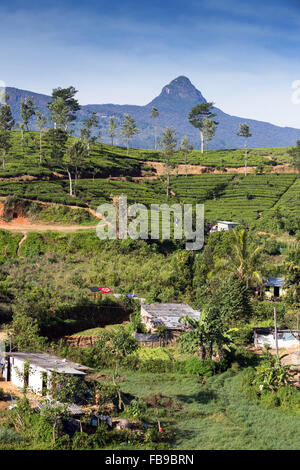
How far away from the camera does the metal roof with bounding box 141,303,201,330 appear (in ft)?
90.7

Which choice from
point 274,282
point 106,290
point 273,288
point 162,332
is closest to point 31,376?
point 162,332

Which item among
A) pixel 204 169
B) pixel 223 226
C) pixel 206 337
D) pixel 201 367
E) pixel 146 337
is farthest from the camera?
pixel 204 169

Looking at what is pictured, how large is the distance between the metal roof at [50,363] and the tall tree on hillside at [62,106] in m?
58.1

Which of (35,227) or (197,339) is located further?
(35,227)

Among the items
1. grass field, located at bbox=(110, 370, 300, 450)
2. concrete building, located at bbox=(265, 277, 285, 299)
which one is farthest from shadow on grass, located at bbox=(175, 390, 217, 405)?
concrete building, located at bbox=(265, 277, 285, 299)

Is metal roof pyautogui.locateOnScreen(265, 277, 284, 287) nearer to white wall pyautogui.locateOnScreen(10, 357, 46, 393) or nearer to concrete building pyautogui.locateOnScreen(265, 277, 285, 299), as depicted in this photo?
concrete building pyautogui.locateOnScreen(265, 277, 285, 299)

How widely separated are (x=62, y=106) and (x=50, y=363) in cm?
6065

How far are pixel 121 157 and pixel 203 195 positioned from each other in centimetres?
1925

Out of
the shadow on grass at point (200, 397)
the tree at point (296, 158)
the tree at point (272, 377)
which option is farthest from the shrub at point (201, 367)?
the tree at point (296, 158)

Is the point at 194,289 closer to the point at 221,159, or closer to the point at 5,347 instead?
the point at 5,347

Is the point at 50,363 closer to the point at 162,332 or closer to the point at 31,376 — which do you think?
the point at 31,376

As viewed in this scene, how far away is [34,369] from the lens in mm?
19531

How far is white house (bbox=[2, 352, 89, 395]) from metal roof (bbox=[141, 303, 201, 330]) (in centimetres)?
764
